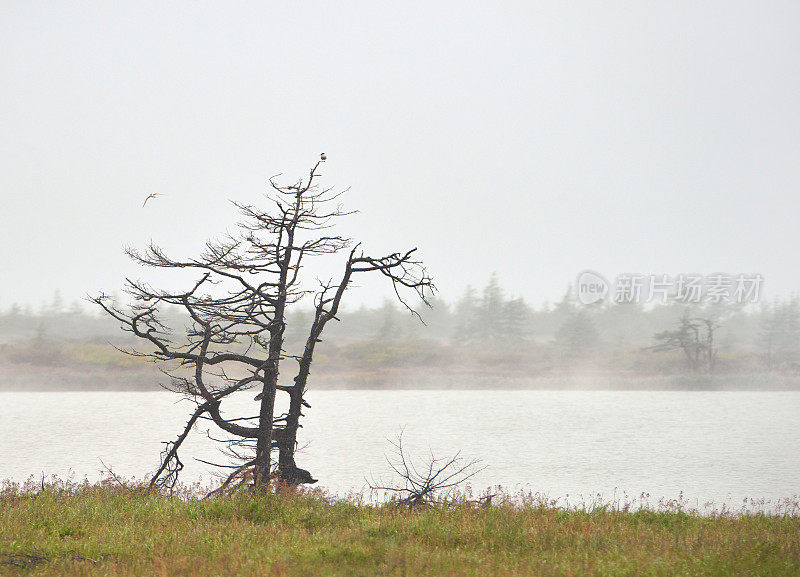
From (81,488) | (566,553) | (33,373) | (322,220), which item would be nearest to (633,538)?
(566,553)

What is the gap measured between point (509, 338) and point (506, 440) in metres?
76.9

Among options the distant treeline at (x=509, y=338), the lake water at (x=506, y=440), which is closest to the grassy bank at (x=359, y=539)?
the lake water at (x=506, y=440)

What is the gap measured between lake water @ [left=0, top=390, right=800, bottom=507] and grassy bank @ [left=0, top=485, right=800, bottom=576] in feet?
30.4

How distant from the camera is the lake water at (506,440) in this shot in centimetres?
2644

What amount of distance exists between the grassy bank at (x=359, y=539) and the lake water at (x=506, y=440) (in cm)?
926

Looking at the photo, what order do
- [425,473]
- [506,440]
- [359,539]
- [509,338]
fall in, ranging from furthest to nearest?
[509,338] < [506,440] < [425,473] < [359,539]

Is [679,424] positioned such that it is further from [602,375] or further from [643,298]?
[643,298]

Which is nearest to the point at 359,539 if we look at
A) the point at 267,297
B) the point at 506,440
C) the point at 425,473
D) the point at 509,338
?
the point at 267,297

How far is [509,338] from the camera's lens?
114 metres

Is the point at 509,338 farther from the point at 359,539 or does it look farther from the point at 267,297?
the point at 359,539

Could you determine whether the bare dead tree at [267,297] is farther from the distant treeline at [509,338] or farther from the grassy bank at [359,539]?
the distant treeline at [509,338]

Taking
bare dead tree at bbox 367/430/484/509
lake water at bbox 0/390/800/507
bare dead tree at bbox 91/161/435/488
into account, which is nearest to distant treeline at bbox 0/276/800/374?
lake water at bbox 0/390/800/507

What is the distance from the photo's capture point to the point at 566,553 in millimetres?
10492

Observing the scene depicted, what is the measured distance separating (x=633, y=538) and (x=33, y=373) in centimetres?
7610
